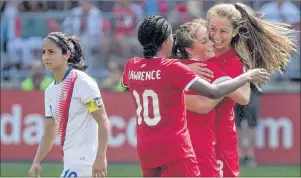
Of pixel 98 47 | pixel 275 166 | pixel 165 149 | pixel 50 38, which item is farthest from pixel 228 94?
pixel 98 47

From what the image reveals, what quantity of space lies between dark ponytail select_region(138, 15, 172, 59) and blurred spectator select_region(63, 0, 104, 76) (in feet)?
34.3

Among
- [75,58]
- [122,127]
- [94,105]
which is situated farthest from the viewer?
[122,127]

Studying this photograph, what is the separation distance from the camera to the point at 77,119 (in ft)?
24.1

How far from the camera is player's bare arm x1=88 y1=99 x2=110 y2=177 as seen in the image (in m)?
6.92

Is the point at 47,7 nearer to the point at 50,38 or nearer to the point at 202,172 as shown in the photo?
the point at 50,38

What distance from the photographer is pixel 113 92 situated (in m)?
16.0

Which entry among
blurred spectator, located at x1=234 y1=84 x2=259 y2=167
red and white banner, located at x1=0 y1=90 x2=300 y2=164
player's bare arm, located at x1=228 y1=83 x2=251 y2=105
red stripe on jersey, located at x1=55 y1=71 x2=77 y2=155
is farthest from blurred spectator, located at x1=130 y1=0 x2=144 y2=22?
player's bare arm, located at x1=228 y1=83 x2=251 y2=105

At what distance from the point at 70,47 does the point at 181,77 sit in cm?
167

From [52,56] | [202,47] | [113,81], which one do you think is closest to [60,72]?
[52,56]

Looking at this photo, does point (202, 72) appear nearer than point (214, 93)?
No

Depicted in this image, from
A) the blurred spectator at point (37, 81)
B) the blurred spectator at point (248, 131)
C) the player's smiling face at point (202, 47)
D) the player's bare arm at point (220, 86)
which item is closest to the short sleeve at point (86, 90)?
the player's smiling face at point (202, 47)

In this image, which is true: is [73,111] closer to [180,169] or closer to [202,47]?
[202,47]

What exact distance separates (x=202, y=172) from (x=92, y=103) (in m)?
1.11

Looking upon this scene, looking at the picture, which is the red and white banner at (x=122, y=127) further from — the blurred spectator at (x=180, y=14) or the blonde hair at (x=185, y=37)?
the blonde hair at (x=185, y=37)
